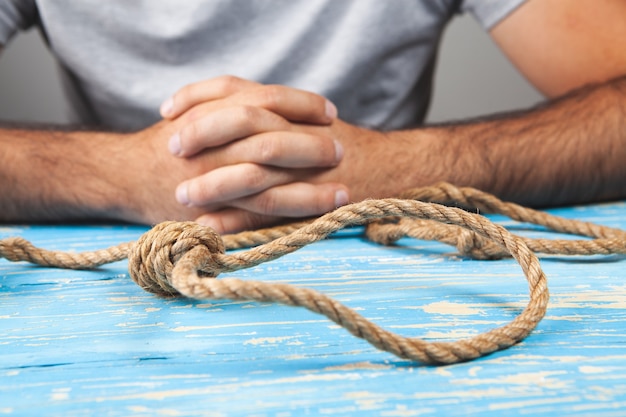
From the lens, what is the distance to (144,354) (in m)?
0.41

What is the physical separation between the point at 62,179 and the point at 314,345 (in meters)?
0.54

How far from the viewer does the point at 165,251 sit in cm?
48

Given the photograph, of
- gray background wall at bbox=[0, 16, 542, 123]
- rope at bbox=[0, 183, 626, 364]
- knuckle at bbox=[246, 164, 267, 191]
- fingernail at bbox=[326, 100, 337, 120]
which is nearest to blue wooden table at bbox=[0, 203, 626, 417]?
rope at bbox=[0, 183, 626, 364]

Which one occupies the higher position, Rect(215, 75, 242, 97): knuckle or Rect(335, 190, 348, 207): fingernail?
Rect(215, 75, 242, 97): knuckle

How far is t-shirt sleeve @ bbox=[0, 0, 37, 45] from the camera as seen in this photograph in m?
1.10

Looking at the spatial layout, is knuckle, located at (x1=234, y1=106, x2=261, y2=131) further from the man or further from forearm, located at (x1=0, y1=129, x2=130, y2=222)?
forearm, located at (x1=0, y1=129, x2=130, y2=222)

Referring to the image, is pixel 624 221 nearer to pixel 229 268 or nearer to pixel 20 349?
pixel 229 268

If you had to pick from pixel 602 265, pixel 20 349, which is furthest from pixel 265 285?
pixel 602 265

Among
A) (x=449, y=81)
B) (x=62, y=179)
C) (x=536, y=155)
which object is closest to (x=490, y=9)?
(x=536, y=155)

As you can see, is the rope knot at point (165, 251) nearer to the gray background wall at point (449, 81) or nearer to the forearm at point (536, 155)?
the forearm at point (536, 155)

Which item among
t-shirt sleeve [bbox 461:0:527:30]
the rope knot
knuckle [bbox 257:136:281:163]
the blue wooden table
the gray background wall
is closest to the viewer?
the blue wooden table

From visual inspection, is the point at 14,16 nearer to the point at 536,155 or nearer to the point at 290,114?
the point at 290,114

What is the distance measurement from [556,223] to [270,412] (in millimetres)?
459

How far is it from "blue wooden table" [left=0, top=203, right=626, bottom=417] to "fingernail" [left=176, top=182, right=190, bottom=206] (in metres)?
0.14
